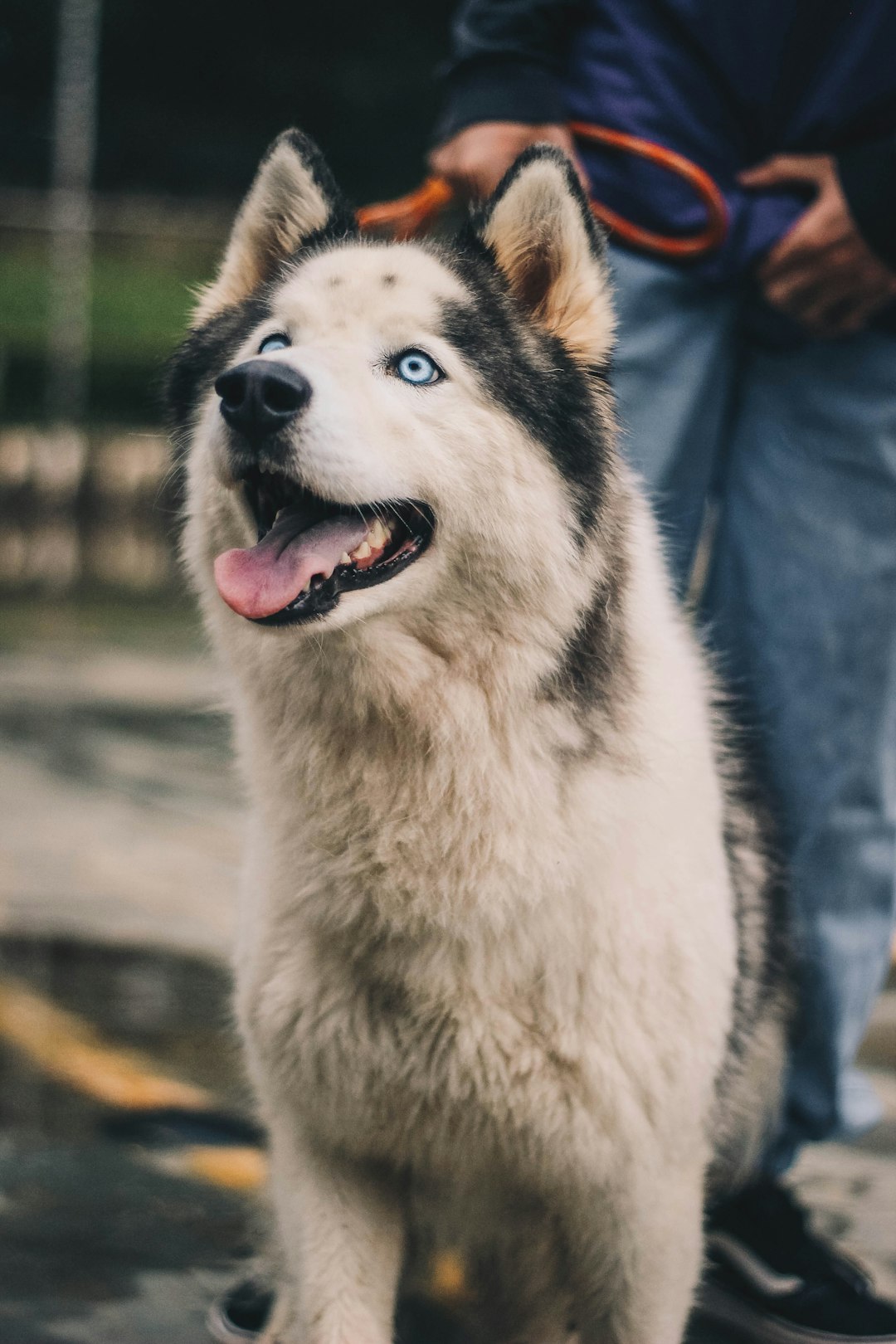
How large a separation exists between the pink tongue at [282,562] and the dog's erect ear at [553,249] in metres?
0.47

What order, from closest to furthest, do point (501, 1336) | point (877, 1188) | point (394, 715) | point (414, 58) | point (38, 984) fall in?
point (394, 715)
point (501, 1336)
point (877, 1188)
point (38, 984)
point (414, 58)

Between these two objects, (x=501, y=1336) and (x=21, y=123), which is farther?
(x=21, y=123)

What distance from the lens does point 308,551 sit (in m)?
2.12

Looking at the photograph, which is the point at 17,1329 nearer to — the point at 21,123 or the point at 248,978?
the point at 248,978

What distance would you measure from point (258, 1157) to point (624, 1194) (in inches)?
45.1

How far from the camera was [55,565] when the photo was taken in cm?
1070

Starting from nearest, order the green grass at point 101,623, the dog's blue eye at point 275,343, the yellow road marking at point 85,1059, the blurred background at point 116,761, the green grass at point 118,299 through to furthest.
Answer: the dog's blue eye at point 275,343 < the blurred background at point 116,761 < the yellow road marking at point 85,1059 < the green grass at point 101,623 < the green grass at point 118,299

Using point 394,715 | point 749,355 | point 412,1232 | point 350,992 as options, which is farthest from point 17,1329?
point 749,355

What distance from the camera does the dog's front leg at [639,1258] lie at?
7.34 ft

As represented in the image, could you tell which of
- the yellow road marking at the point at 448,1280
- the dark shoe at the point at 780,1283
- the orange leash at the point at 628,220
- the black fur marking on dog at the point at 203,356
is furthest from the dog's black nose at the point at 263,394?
the dark shoe at the point at 780,1283

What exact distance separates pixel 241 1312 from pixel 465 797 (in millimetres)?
1008

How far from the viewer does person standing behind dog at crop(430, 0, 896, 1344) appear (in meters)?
2.63

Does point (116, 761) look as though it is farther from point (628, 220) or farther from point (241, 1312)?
point (628, 220)

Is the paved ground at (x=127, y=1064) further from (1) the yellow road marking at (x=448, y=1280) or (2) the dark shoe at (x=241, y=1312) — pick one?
(1) the yellow road marking at (x=448, y=1280)
